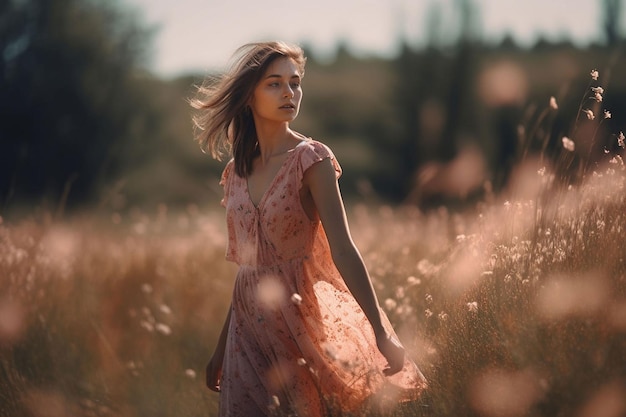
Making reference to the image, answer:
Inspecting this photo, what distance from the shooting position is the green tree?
56.6 ft

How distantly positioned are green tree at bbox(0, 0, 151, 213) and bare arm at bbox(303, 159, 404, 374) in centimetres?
1508

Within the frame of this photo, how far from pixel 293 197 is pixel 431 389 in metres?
0.91

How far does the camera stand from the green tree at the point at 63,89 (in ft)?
56.6

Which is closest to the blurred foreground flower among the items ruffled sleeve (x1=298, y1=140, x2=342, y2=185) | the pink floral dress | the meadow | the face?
the meadow

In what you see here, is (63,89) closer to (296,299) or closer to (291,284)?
(291,284)

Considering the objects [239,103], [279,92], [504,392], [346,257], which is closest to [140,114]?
[239,103]

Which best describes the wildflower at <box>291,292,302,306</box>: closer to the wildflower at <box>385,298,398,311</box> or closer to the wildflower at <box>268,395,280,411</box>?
the wildflower at <box>268,395,280,411</box>

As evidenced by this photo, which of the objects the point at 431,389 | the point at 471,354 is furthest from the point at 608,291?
the point at 431,389

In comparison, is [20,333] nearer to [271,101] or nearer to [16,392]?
[16,392]

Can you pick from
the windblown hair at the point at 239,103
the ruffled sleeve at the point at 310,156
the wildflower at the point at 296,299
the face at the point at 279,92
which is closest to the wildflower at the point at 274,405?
the wildflower at the point at 296,299

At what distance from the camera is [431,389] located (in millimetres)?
2834

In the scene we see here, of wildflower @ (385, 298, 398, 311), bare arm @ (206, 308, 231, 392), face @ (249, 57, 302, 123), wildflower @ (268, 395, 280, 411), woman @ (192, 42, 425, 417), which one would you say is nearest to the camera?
wildflower @ (268, 395, 280, 411)

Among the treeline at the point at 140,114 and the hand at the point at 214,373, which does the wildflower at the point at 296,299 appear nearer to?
the hand at the point at 214,373

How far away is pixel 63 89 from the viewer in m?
17.8
